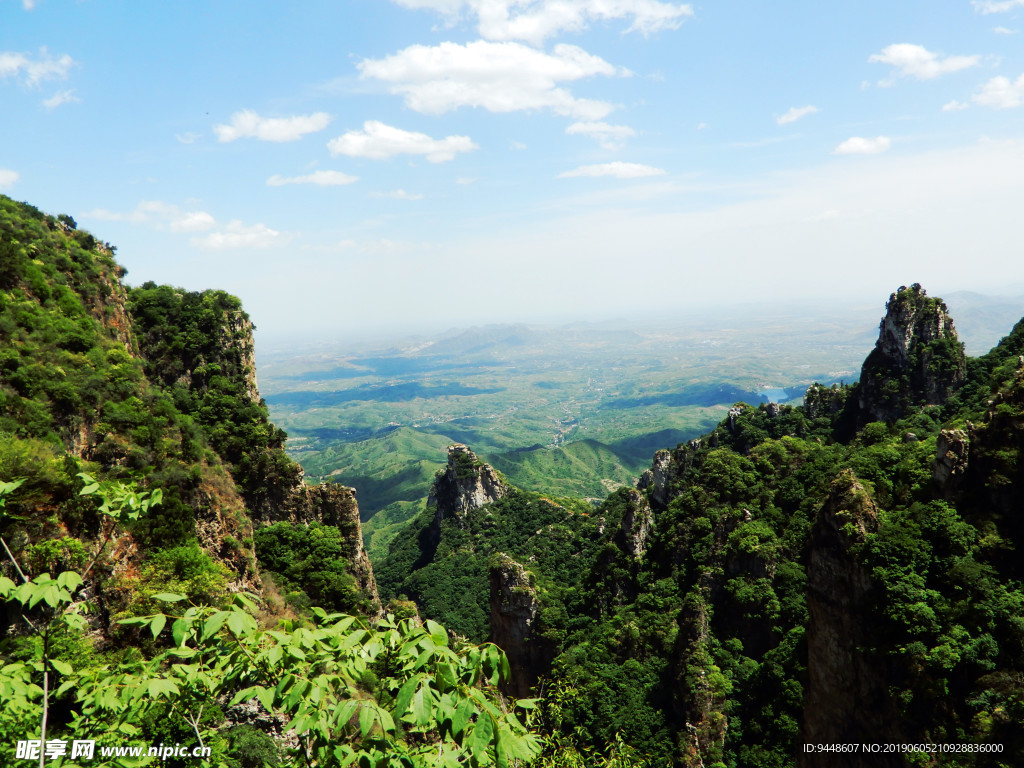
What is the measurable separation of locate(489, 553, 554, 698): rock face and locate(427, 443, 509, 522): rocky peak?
1432 inches

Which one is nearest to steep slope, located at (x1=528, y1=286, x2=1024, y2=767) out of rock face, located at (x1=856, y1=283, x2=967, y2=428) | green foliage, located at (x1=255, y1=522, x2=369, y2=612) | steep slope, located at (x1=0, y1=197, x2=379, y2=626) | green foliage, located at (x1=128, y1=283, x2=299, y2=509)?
rock face, located at (x1=856, y1=283, x2=967, y2=428)

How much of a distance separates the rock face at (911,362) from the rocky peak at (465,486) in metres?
56.0

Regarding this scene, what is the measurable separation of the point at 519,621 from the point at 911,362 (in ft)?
167

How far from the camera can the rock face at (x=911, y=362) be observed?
171ft

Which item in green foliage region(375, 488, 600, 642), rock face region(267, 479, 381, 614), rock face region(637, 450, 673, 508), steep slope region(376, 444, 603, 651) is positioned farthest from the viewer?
green foliage region(375, 488, 600, 642)

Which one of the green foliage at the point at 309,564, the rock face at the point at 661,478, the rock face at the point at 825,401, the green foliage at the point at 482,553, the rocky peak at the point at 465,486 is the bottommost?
the green foliage at the point at 482,553

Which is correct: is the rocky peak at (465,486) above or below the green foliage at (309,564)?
below

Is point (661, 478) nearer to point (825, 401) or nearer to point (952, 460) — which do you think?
point (825, 401)

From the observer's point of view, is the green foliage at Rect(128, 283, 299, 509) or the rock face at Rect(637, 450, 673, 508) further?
the rock face at Rect(637, 450, 673, 508)

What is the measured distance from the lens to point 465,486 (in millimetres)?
87750

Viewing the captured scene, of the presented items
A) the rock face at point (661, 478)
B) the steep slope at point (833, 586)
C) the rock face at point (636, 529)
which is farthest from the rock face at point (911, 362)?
the rock face at point (636, 529)

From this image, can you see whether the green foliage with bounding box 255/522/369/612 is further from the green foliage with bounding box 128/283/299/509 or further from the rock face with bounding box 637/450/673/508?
the rock face with bounding box 637/450/673/508

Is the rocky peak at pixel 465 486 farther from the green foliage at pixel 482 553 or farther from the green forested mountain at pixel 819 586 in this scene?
the green forested mountain at pixel 819 586

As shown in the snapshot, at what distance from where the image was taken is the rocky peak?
288ft
